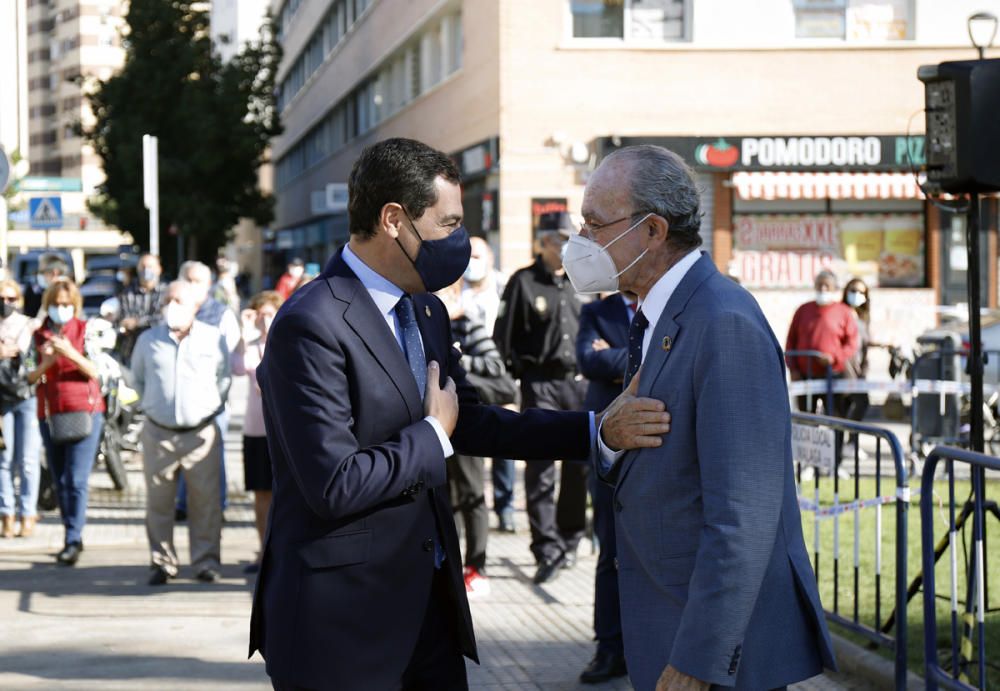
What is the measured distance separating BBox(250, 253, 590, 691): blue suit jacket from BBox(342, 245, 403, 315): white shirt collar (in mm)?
74

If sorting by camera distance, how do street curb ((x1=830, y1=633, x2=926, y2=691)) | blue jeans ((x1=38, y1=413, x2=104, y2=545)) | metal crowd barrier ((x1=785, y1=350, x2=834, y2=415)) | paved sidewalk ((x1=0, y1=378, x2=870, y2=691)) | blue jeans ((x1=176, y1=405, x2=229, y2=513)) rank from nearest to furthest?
street curb ((x1=830, y1=633, x2=926, y2=691)) → paved sidewalk ((x1=0, y1=378, x2=870, y2=691)) → blue jeans ((x1=176, y1=405, x2=229, y2=513)) → blue jeans ((x1=38, y1=413, x2=104, y2=545)) → metal crowd barrier ((x1=785, y1=350, x2=834, y2=415))

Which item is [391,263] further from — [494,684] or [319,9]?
[319,9]

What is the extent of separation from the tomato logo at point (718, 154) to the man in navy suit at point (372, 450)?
21.9 metres

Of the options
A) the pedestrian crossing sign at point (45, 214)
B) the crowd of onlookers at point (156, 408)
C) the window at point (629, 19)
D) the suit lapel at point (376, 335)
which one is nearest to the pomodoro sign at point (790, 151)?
the window at point (629, 19)

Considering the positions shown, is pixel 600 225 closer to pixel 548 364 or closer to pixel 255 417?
pixel 548 364

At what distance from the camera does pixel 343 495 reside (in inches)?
131

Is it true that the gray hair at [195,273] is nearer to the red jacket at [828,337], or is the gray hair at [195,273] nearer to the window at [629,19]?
the red jacket at [828,337]

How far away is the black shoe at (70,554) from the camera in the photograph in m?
10.2

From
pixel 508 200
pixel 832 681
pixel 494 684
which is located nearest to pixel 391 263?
pixel 494 684

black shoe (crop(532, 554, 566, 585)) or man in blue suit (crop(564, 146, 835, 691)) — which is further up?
man in blue suit (crop(564, 146, 835, 691))

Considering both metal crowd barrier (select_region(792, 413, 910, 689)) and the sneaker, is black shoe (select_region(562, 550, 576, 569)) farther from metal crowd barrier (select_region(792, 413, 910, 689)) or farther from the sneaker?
metal crowd barrier (select_region(792, 413, 910, 689))

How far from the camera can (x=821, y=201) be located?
2553 cm

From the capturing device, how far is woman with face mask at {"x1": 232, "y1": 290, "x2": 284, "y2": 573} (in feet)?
31.6

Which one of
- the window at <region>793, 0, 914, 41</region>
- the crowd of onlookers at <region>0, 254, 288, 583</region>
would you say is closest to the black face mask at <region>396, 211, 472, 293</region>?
the crowd of onlookers at <region>0, 254, 288, 583</region>
